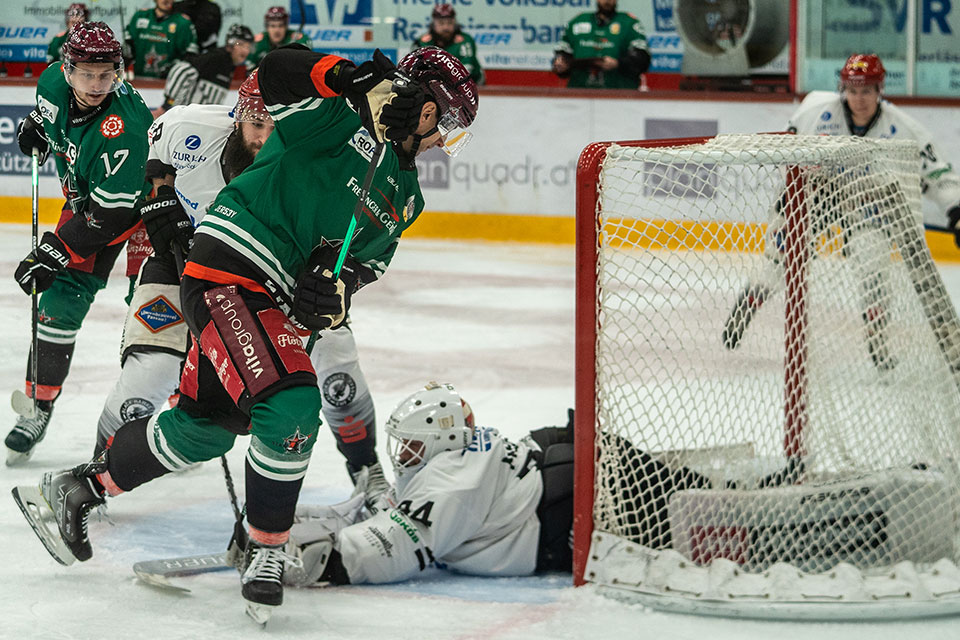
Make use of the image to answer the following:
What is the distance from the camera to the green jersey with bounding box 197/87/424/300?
2.49m

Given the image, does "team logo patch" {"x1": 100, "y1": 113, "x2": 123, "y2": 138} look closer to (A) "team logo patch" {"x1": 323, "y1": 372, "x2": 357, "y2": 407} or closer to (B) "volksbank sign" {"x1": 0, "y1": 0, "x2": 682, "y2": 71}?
(A) "team logo patch" {"x1": 323, "y1": 372, "x2": 357, "y2": 407}

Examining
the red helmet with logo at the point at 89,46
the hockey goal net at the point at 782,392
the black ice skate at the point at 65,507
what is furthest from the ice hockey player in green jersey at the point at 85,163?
the hockey goal net at the point at 782,392

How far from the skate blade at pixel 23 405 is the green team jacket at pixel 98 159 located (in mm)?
510

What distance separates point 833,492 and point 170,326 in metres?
1.61

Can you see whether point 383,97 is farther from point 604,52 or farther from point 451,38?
point 451,38

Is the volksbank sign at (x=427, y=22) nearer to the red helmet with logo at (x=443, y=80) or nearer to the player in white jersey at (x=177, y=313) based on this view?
the player in white jersey at (x=177, y=313)

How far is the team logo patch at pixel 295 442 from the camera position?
2.41 m

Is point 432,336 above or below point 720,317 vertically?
below

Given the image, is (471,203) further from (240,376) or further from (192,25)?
(240,376)

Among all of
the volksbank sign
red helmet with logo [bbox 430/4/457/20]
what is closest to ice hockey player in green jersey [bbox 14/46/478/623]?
red helmet with logo [bbox 430/4/457/20]

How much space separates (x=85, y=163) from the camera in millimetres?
3508

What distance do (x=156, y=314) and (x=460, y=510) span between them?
995 millimetres

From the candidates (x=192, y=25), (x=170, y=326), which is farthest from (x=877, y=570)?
(x=192, y=25)

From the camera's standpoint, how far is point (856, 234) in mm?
3121
